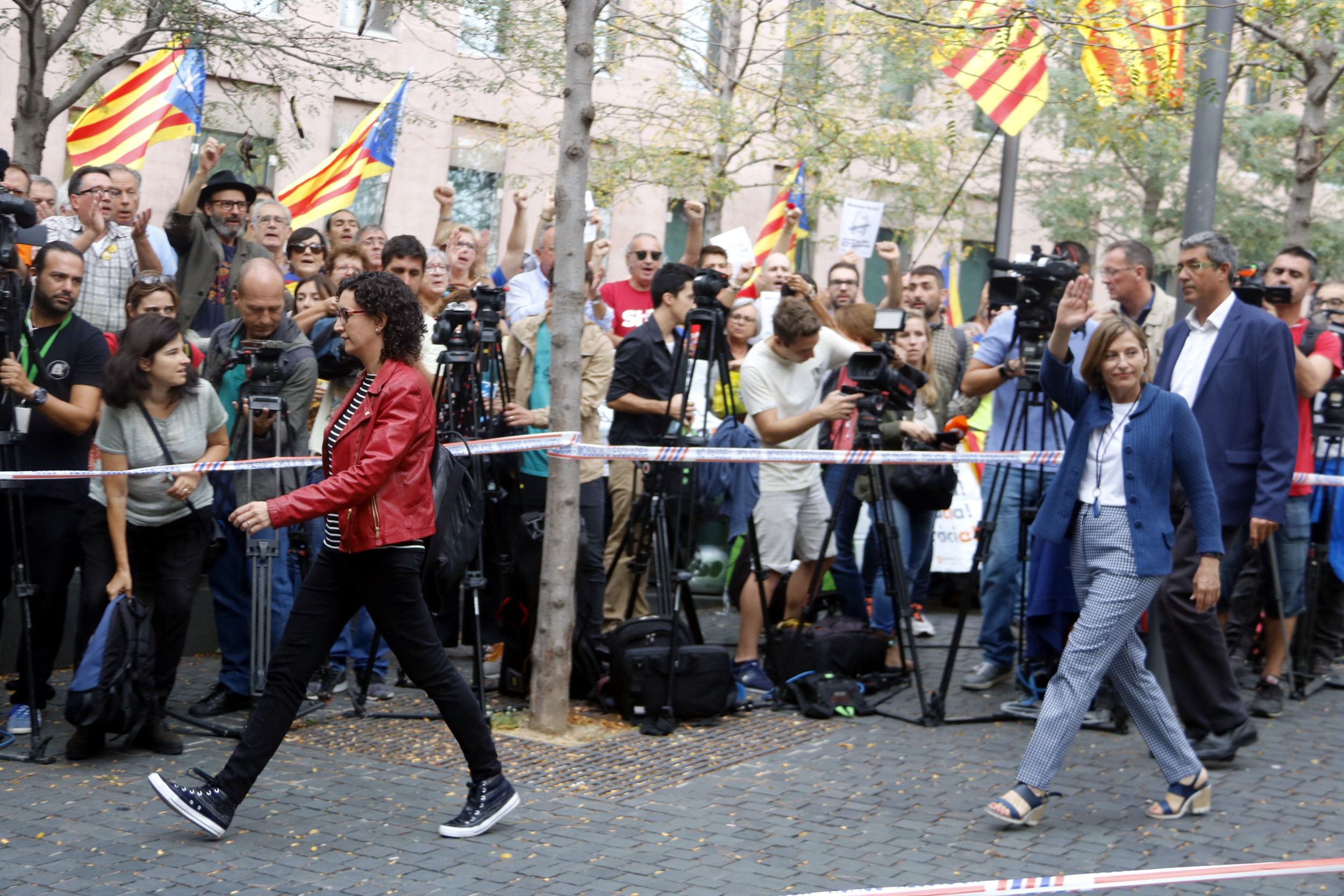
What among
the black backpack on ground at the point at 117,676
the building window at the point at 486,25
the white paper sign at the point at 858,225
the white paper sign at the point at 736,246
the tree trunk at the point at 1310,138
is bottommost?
the black backpack on ground at the point at 117,676

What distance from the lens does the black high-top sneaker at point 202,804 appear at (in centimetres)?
504

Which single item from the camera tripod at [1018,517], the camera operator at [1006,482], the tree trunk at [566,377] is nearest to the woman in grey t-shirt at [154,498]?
the tree trunk at [566,377]

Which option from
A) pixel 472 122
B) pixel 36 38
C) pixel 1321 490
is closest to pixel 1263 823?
pixel 1321 490

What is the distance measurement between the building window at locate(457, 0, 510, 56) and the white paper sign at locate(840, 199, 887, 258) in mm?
3644

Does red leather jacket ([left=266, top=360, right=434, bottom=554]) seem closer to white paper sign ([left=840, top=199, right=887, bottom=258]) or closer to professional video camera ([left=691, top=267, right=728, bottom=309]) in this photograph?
professional video camera ([left=691, top=267, right=728, bottom=309])

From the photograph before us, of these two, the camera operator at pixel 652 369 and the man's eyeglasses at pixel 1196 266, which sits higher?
the man's eyeglasses at pixel 1196 266

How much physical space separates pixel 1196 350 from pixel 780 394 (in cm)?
220

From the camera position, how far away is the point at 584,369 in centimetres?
817

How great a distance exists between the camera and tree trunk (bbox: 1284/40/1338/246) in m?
11.0

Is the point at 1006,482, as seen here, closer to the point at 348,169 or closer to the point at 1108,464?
the point at 1108,464

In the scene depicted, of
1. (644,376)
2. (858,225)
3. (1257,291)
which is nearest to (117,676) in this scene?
(644,376)

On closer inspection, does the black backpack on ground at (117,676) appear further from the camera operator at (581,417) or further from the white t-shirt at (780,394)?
the white t-shirt at (780,394)

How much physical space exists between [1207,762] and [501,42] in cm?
938

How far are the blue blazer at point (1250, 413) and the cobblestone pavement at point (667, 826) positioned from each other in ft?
4.31
